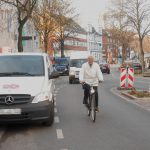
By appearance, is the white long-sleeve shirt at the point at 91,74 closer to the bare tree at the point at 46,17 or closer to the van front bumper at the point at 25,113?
the van front bumper at the point at 25,113

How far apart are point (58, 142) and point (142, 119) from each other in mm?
4248

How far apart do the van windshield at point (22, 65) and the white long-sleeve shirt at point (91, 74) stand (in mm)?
1196

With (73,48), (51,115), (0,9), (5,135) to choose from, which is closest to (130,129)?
(51,115)

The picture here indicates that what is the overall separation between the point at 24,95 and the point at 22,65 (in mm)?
1647

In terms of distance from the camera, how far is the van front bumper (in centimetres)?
1116

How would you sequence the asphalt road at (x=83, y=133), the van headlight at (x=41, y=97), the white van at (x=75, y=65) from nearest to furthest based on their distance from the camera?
1. the asphalt road at (x=83, y=133)
2. the van headlight at (x=41, y=97)
3. the white van at (x=75, y=65)

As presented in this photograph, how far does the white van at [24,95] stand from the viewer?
36.7 feet

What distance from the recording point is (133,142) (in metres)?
9.59

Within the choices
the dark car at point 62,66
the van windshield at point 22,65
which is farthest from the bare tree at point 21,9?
the van windshield at point 22,65

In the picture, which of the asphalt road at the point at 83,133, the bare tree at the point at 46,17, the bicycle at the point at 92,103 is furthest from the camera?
the bare tree at the point at 46,17

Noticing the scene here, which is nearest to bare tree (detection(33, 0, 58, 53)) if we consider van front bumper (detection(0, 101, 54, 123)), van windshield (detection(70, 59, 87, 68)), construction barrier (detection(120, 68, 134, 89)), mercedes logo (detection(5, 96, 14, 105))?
van windshield (detection(70, 59, 87, 68))

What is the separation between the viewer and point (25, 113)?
1127 centimetres

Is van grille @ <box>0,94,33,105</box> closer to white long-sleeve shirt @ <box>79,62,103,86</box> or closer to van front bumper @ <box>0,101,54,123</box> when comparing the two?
van front bumper @ <box>0,101,54,123</box>

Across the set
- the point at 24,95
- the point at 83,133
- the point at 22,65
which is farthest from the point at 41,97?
the point at 22,65
